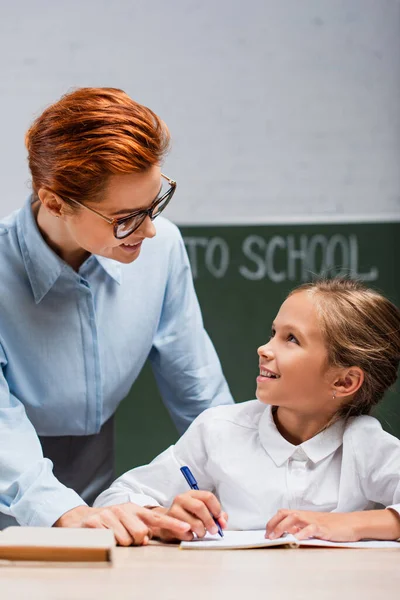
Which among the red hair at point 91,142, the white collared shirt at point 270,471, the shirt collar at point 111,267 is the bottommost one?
the white collared shirt at point 270,471

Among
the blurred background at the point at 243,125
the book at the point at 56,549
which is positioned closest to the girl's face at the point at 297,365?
the book at the point at 56,549

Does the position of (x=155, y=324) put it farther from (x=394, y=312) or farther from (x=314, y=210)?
(x=314, y=210)

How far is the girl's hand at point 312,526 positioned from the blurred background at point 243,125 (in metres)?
1.64

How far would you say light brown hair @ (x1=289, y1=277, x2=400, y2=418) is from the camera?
4.82 ft

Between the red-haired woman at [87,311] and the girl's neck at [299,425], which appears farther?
the girl's neck at [299,425]

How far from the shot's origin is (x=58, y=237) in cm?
157

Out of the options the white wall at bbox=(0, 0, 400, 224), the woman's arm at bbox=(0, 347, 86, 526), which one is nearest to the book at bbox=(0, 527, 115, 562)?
the woman's arm at bbox=(0, 347, 86, 526)

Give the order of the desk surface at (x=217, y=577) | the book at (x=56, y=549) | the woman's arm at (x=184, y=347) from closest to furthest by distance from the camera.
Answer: the desk surface at (x=217, y=577)
the book at (x=56, y=549)
the woman's arm at (x=184, y=347)

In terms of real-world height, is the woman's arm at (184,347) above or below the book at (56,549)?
below

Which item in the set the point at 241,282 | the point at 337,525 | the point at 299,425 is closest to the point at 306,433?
the point at 299,425

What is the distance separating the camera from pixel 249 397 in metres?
2.91

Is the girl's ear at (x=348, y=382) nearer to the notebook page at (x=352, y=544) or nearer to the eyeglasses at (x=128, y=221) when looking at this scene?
the notebook page at (x=352, y=544)

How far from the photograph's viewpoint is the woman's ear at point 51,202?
1.44 m

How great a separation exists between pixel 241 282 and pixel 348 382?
57.2 inches
